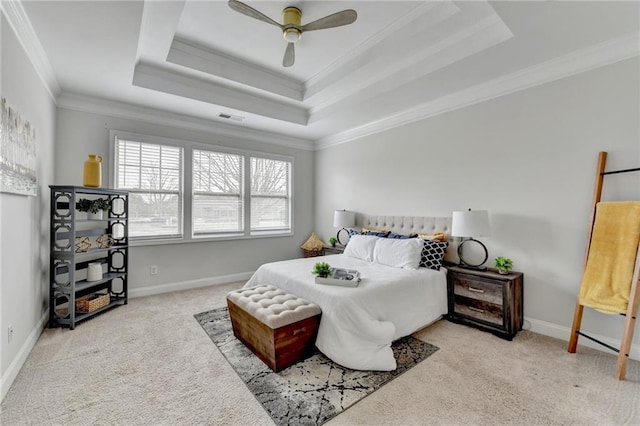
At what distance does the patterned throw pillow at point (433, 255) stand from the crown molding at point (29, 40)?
4092 millimetres

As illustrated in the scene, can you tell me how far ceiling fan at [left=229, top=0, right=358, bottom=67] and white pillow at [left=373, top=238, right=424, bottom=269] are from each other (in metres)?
2.36

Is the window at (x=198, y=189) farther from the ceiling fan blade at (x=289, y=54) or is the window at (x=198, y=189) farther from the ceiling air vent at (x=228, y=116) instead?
the ceiling fan blade at (x=289, y=54)

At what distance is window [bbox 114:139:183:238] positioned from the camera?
3.98 meters

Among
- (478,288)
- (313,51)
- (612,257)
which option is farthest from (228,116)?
(612,257)

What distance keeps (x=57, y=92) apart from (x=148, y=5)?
82.4 inches

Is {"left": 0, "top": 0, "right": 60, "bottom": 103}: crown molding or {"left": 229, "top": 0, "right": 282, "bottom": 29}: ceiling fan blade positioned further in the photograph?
{"left": 229, "top": 0, "right": 282, "bottom": 29}: ceiling fan blade

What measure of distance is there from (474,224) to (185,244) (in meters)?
4.05

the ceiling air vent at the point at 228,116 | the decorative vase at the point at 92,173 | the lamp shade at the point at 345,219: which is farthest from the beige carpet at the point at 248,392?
the ceiling air vent at the point at 228,116

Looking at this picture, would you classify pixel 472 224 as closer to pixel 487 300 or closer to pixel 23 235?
pixel 487 300

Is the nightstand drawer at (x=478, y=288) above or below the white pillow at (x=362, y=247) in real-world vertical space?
below

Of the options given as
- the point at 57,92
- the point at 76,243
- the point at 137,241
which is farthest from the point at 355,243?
the point at 57,92

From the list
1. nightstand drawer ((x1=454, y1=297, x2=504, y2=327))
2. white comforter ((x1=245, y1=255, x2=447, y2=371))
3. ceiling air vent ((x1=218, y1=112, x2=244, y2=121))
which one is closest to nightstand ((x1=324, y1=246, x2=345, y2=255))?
white comforter ((x1=245, y1=255, x2=447, y2=371))

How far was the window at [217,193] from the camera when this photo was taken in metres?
4.59

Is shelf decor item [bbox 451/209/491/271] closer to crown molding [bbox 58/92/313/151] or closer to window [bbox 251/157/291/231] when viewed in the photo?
window [bbox 251/157/291/231]
